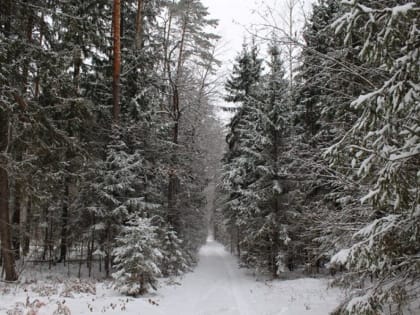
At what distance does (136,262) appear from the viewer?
31.9 feet

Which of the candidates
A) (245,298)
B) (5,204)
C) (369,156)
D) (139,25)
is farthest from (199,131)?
(369,156)

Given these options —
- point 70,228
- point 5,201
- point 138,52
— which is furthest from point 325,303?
point 138,52

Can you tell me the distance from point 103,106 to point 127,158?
273 centimetres

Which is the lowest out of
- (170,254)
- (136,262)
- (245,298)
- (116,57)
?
(245,298)

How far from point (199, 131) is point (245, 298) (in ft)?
48.7

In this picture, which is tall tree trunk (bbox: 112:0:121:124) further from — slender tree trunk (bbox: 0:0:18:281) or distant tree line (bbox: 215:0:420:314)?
distant tree line (bbox: 215:0:420:314)

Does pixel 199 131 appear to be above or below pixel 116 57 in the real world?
below

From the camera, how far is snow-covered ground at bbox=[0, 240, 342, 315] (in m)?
7.59

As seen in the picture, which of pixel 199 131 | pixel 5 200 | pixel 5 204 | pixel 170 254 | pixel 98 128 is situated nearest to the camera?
pixel 5 200

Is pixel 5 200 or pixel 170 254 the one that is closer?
pixel 5 200

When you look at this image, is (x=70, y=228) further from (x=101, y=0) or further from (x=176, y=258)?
(x=101, y=0)

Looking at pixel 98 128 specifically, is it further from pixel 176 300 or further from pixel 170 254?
pixel 176 300

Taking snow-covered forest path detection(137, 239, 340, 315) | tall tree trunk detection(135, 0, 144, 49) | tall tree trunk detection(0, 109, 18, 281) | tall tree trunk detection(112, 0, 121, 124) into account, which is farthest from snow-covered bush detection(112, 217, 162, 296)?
tall tree trunk detection(135, 0, 144, 49)

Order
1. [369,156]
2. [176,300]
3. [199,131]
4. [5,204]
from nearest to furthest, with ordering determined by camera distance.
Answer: [369,156] → [5,204] → [176,300] → [199,131]
